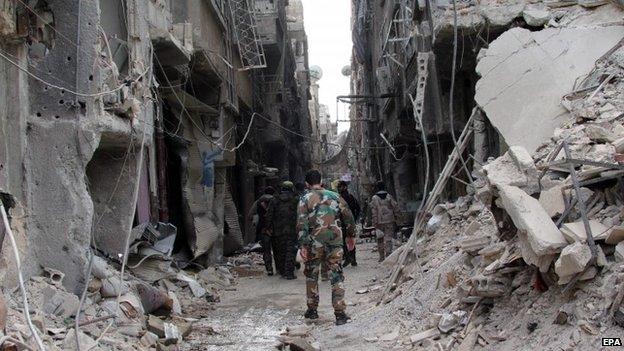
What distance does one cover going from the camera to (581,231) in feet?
13.8

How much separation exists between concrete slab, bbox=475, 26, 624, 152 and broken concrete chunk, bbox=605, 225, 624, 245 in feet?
10.6

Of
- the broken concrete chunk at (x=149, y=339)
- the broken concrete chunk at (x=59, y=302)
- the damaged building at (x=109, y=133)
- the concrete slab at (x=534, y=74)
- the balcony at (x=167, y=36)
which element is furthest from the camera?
the balcony at (x=167, y=36)

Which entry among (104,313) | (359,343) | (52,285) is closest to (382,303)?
(359,343)

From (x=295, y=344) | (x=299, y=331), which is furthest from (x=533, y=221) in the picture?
(x=299, y=331)

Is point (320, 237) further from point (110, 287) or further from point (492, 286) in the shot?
point (492, 286)

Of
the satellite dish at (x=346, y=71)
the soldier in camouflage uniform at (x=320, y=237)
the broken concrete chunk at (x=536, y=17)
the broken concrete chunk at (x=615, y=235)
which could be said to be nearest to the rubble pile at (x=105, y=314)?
the soldier in camouflage uniform at (x=320, y=237)

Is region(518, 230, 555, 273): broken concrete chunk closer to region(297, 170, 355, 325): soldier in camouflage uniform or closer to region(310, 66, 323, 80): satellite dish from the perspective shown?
region(297, 170, 355, 325): soldier in camouflage uniform

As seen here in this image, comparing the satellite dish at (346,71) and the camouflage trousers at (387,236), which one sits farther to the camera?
the satellite dish at (346,71)

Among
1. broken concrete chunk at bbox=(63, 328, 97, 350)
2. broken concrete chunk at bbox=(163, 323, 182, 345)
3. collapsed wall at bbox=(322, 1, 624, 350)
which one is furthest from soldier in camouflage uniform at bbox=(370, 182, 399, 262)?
broken concrete chunk at bbox=(63, 328, 97, 350)

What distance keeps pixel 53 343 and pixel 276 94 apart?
793 inches

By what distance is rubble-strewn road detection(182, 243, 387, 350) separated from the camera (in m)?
6.44

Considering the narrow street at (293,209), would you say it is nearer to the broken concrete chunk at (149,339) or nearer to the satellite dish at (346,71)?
the broken concrete chunk at (149,339)

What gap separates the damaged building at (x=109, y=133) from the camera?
5.97 m

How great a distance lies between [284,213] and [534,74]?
5.09 metres
